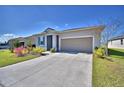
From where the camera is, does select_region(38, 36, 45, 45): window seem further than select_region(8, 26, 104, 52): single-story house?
Yes

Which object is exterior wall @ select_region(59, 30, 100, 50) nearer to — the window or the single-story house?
the single-story house

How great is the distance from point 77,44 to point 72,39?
75 cm

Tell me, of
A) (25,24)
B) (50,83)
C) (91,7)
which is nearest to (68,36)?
(25,24)

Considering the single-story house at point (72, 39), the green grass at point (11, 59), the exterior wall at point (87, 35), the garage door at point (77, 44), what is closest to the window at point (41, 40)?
the single-story house at point (72, 39)

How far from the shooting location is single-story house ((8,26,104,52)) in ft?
35.0

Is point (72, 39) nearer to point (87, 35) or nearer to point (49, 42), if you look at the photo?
point (87, 35)

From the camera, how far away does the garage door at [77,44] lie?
38.9 feet

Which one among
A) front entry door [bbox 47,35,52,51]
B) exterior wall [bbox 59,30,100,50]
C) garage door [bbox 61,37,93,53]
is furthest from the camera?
front entry door [bbox 47,35,52,51]

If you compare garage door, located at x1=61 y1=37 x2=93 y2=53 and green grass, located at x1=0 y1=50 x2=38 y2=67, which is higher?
garage door, located at x1=61 y1=37 x2=93 y2=53

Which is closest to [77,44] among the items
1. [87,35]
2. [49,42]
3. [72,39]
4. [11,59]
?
[72,39]

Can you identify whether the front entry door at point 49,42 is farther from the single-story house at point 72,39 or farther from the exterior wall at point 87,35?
the exterior wall at point 87,35

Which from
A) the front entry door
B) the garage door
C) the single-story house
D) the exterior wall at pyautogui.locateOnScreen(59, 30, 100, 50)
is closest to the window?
the single-story house
